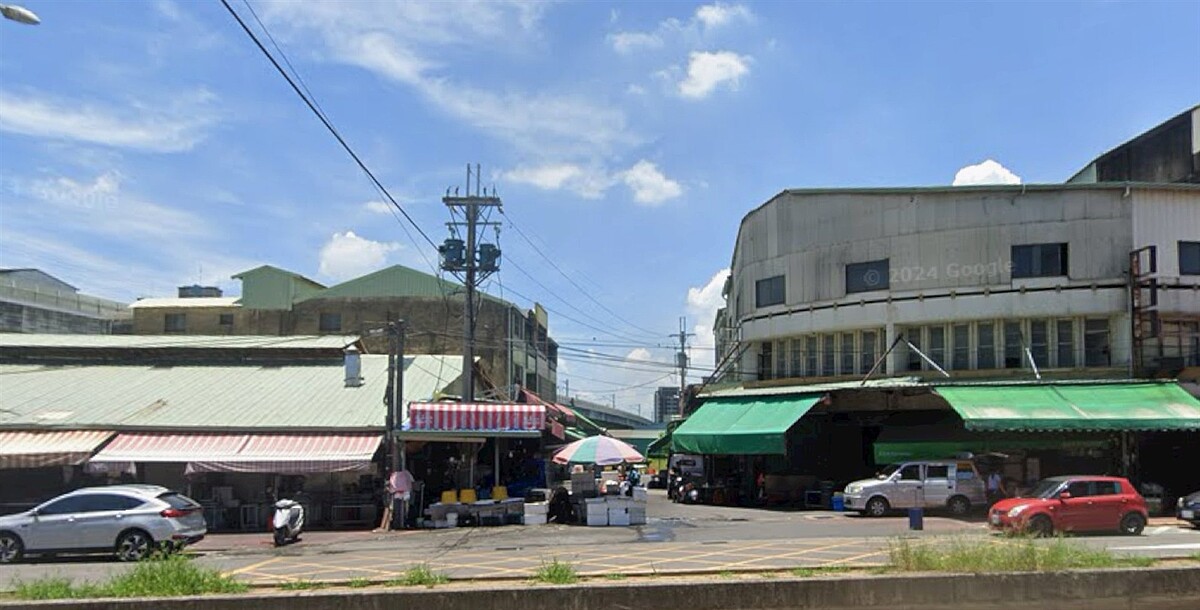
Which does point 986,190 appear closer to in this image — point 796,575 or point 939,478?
point 939,478

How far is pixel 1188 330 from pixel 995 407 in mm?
7374

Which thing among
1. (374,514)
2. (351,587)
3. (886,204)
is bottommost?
(374,514)

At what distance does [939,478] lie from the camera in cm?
2767

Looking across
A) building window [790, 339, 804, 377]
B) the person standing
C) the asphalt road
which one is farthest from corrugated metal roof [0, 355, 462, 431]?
building window [790, 339, 804, 377]

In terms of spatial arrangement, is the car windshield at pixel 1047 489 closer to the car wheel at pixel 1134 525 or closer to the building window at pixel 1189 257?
the car wheel at pixel 1134 525

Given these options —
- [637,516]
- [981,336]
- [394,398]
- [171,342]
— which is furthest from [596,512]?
[171,342]

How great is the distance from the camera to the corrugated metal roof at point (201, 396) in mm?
26281

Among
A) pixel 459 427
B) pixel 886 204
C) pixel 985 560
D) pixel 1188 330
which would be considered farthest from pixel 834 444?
A: pixel 985 560

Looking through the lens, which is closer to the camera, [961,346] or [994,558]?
[994,558]

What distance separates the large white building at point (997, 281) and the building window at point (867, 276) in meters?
0.05

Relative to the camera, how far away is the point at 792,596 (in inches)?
319

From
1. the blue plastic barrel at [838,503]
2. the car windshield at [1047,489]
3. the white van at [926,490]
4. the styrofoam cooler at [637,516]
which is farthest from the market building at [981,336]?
the styrofoam cooler at [637,516]

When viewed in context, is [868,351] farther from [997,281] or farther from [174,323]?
[174,323]

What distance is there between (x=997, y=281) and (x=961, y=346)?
8.14ft
